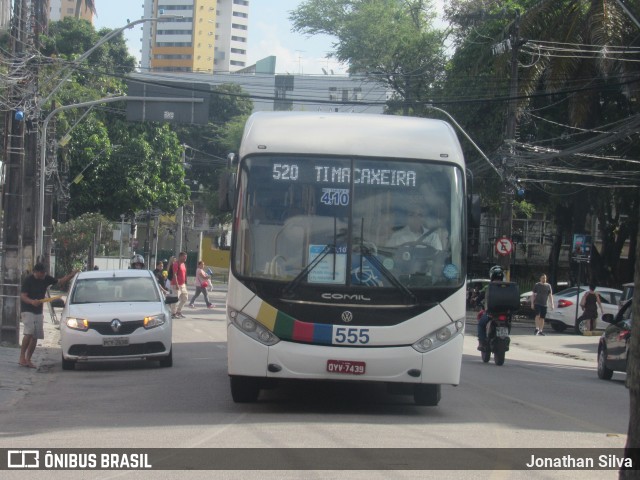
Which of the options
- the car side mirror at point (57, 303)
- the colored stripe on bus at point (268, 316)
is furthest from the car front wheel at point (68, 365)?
the colored stripe on bus at point (268, 316)

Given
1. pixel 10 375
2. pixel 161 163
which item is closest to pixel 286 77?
pixel 161 163

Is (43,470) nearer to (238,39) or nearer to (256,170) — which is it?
(256,170)

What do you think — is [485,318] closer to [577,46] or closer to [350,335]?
[350,335]

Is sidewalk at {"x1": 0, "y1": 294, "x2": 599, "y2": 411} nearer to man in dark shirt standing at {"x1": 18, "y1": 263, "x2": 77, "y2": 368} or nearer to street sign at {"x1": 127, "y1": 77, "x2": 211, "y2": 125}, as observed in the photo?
man in dark shirt standing at {"x1": 18, "y1": 263, "x2": 77, "y2": 368}

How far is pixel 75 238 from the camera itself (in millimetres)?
45344

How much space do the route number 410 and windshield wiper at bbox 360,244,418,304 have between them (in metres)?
0.60

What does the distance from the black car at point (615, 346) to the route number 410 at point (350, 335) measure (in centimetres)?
796

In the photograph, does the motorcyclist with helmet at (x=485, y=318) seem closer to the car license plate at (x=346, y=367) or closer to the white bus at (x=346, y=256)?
the white bus at (x=346, y=256)

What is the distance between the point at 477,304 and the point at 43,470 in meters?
38.2

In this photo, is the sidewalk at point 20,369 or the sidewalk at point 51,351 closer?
the sidewalk at point 20,369

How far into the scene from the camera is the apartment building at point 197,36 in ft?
437

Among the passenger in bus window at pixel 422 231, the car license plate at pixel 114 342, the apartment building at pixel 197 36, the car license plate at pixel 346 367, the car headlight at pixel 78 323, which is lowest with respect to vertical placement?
the car license plate at pixel 114 342

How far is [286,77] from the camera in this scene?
94438 mm

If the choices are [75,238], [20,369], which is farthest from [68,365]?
[75,238]
